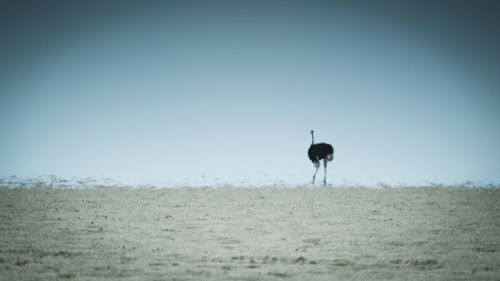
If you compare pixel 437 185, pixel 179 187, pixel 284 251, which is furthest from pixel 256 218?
pixel 437 185

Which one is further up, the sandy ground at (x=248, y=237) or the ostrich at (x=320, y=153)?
the ostrich at (x=320, y=153)

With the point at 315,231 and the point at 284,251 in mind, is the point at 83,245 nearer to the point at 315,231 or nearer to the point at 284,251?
the point at 284,251

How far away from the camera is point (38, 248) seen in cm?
1023

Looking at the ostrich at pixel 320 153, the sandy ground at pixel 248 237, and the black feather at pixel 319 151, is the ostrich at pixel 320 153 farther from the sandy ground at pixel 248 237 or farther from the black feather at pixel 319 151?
the sandy ground at pixel 248 237

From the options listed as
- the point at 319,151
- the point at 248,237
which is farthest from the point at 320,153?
the point at 248,237

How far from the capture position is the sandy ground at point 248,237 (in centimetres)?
884

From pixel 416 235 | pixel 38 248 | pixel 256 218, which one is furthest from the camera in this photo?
pixel 256 218

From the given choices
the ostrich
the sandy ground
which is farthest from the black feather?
the sandy ground

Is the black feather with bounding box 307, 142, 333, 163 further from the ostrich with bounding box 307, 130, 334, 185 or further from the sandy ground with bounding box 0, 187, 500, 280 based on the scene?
the sandy ground with bounding box 0, 187, 500, 280

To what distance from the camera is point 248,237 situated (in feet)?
38.2

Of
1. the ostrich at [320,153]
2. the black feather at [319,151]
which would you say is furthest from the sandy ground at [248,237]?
the black feather at [319,151]

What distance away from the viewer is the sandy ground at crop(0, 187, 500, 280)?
29.0 feet

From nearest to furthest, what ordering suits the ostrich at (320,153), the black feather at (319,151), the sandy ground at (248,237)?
the sandy ground at (248,237) → the ostrich at (320,153) → the black feather at (319,151)

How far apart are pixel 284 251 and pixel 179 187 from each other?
45.1ft
